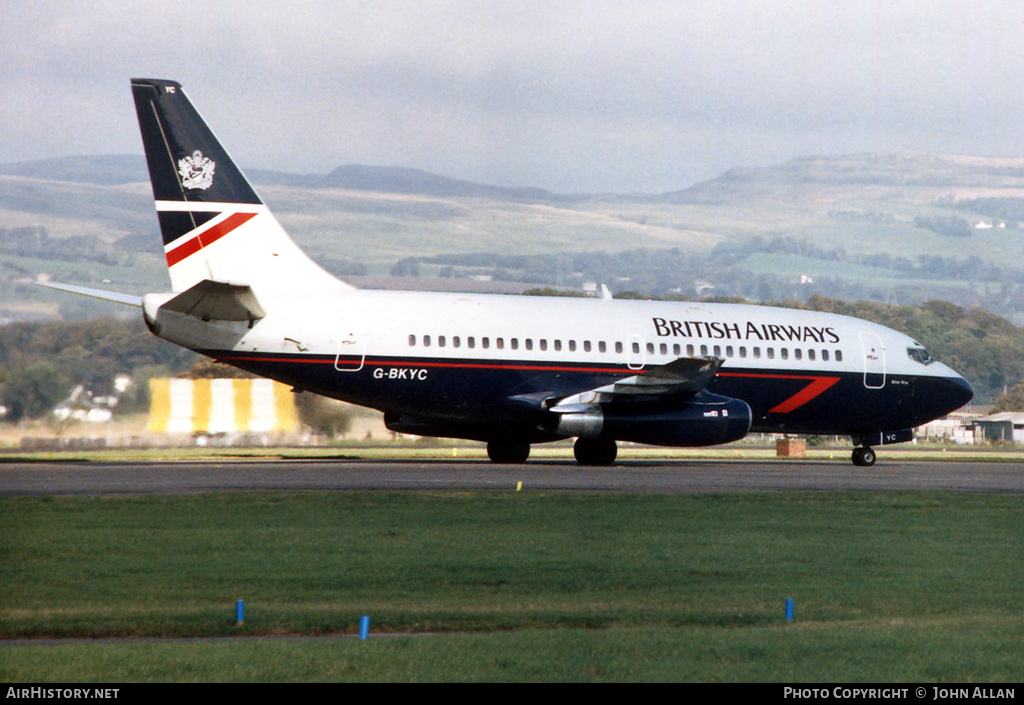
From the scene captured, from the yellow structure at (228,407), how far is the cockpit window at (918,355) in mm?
18661

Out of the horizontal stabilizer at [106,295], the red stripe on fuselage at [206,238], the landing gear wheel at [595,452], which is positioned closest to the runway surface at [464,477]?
the landing gear wheel at [595,452]

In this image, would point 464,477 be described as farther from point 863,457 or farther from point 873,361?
point 873,361

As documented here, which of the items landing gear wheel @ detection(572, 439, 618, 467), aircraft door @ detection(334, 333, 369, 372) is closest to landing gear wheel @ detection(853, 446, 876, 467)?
landing gear wheel @ detection(572, 439, 618, 467)

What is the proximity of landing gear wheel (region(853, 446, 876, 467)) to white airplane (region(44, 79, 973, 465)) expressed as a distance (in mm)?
2707

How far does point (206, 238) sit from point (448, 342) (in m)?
6.44

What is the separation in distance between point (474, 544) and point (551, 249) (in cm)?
2970

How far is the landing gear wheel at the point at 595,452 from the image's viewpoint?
3312cm

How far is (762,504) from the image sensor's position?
73.5ft

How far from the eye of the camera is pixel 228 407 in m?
38.8

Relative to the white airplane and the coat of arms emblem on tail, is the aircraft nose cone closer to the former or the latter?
the white airplane

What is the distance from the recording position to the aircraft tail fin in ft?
97.5

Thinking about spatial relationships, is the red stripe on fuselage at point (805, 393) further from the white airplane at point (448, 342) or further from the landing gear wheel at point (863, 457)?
the landing gear wheel at point (863, 457)

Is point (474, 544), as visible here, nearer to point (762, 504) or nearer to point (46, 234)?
point (762, 504)

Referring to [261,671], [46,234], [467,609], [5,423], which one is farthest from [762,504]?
[5,423]
